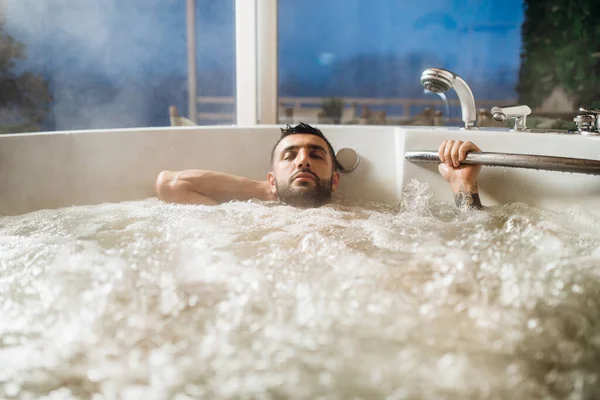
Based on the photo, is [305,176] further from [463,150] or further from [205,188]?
[463,150]

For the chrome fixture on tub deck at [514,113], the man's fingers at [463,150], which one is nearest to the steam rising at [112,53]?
the chrome fixture on tub deck at [514,113]

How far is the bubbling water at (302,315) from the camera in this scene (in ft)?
1.90

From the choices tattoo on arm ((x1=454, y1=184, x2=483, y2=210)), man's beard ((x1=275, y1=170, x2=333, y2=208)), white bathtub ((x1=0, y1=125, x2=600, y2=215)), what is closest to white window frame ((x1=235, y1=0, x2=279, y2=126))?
white bathtub ((x1=0, y1=125, x2=600, y2=215))

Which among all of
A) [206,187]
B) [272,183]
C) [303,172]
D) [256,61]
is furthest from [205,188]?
[256,61]

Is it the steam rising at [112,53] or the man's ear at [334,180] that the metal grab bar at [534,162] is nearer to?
the man's ear at [334,180]

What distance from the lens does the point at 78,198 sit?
5.56 ft

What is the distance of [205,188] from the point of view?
1.68 meters

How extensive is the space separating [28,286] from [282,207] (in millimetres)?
811

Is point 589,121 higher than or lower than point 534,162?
higher

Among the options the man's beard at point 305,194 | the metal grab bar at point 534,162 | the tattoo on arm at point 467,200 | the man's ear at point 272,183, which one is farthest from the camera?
the man's ear at point 272,183

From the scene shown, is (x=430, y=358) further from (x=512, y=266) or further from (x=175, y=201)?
(x=175, y=201)

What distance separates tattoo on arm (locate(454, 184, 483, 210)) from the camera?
57.7 inches

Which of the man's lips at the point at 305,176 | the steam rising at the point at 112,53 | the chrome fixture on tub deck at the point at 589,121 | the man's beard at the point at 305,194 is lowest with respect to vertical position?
the man's beard at the point at 305,194

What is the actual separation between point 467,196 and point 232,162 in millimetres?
836
